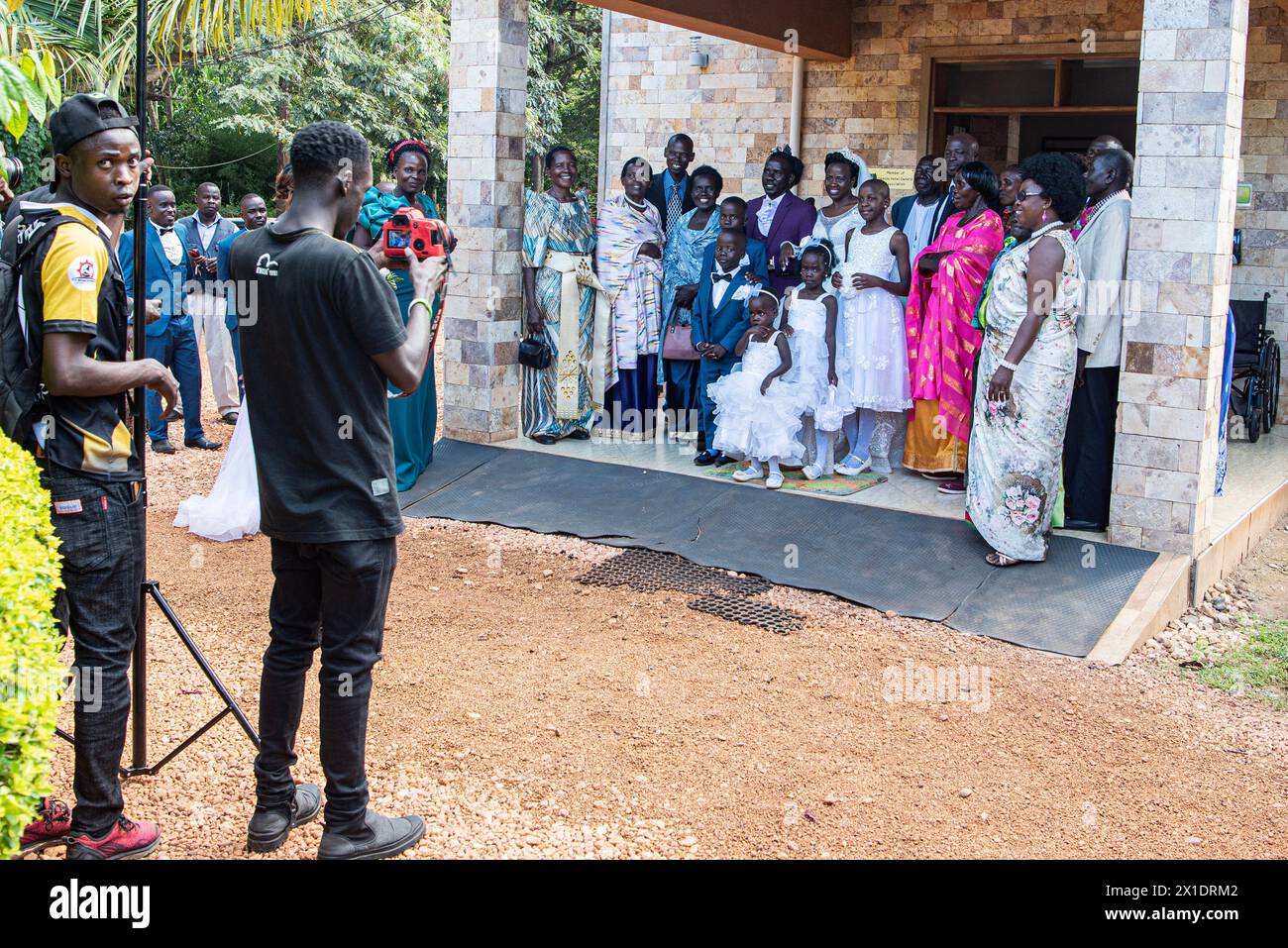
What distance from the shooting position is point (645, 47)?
1310 cm

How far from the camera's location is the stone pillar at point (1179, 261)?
6.33 metres

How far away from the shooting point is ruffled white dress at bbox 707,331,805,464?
798 centimetres

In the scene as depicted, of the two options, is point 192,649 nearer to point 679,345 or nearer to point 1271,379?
point 679,345

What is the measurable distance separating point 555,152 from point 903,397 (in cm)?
296

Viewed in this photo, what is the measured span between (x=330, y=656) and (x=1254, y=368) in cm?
839

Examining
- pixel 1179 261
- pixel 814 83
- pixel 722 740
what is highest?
pixel 814 83

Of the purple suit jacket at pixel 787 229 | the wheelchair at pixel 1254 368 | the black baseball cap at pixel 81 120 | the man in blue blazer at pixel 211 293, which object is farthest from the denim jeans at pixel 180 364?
the wheelchair at pixel 1254 368

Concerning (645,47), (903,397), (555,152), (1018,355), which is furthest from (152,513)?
(645,47)

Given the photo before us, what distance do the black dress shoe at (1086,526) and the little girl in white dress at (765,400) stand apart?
1.74 m

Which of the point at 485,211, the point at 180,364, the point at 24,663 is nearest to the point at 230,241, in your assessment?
the point at 180,364

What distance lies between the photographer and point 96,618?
11.6 ft

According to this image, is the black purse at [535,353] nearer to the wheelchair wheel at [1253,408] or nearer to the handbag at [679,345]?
the handbag at [679,345]

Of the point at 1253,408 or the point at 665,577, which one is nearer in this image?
the point at 665,577
